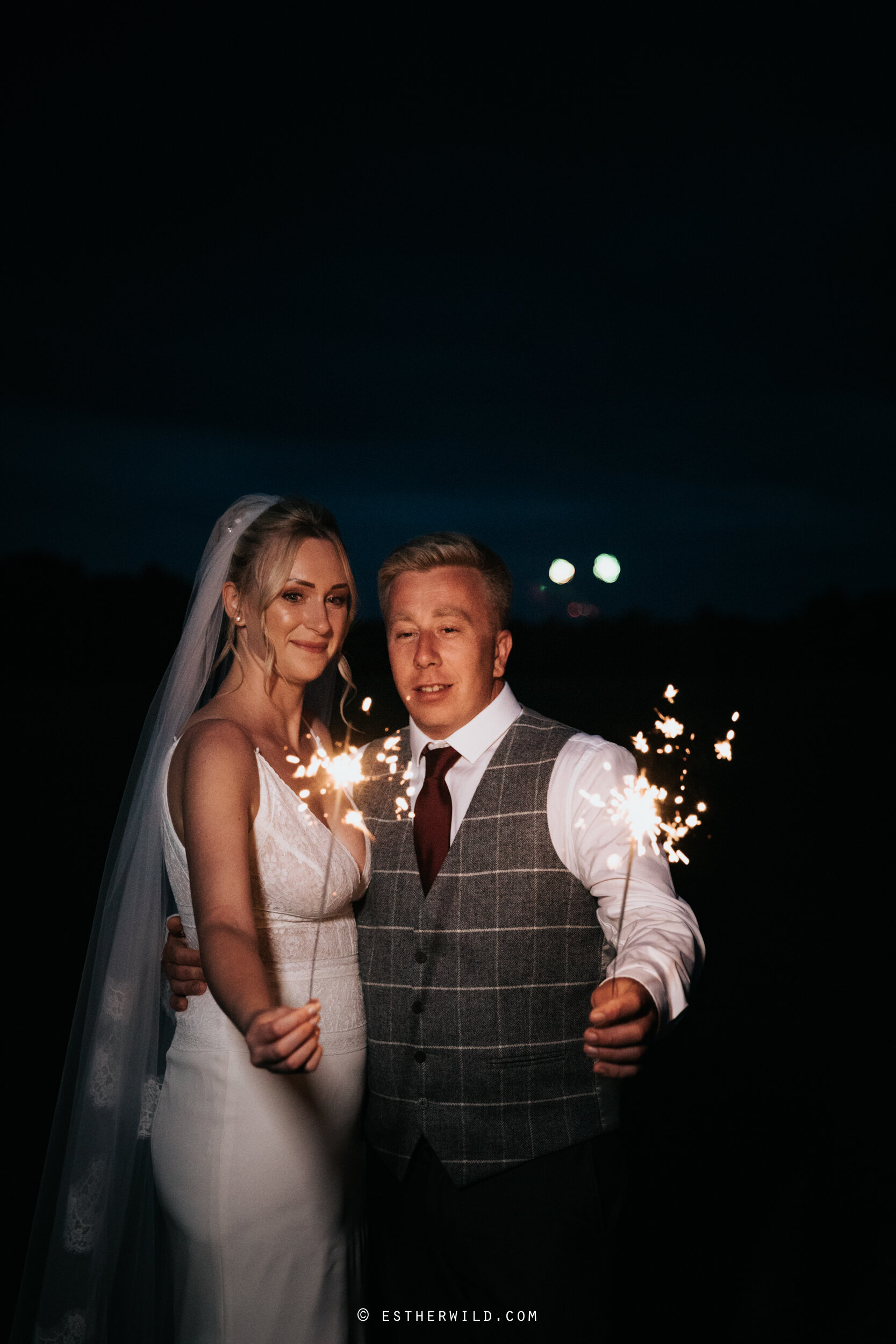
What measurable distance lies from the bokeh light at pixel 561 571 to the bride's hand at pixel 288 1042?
1303mm

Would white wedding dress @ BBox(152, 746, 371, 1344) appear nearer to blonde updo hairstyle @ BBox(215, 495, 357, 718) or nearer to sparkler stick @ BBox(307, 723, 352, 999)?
sparkler stick @ BBox(307, 723, 352, 999)

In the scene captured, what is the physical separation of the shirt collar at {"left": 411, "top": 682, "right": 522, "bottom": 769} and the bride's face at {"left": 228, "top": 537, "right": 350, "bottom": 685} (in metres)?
0.50

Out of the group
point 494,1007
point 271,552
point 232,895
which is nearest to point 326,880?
point 232,895

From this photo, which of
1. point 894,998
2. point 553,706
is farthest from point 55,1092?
point 553,706

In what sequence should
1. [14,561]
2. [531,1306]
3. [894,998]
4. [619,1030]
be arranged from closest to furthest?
[619,1030] → [531,1306] → [894,998] → [14,561]

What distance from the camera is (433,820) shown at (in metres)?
2.73

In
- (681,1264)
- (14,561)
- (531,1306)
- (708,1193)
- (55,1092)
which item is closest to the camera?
(531,1306)

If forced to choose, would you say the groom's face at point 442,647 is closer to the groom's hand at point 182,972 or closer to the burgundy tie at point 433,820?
the burgundy tie at point 433,820

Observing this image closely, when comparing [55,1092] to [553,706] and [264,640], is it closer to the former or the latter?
[264,640]

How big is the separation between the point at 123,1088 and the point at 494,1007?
1.28 metres

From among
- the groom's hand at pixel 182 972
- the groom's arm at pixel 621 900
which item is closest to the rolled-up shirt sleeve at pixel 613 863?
the groom's arm at pixel 621 900

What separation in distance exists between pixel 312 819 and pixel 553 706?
1671 cm

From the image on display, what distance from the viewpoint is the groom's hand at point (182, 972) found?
2719 millimetres

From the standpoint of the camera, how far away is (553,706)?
63.0 ft
